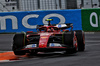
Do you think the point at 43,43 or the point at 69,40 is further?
the point at 69,40

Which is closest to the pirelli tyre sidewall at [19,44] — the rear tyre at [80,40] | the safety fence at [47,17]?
the rear tyre at [80,40]

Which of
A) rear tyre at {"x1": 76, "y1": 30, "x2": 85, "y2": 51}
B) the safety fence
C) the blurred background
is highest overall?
the blurred background

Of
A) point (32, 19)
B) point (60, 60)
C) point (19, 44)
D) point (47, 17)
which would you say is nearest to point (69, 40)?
point (60, 60)

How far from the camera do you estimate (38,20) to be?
69.5ft

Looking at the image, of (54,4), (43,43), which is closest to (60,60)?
(43,43)

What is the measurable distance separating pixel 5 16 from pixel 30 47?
1406 centimetres

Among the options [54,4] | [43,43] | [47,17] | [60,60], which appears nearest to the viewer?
[60,60]

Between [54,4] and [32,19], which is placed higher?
[54,4]

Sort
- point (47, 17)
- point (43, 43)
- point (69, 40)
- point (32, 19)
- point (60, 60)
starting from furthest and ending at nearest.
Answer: point (32, 19)
point (47, 17)
point (69, 40)
point (43, 43)
point (60, 60)

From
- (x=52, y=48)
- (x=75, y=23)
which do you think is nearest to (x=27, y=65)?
(x=52, y=48)

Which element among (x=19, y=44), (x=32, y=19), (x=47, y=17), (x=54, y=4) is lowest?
(x=19, y=44)

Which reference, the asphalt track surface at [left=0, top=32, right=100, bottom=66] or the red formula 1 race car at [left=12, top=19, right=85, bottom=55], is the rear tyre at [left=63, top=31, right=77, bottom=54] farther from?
the asphalt track surface at [left=0, top=32, right=100, bottom=66]

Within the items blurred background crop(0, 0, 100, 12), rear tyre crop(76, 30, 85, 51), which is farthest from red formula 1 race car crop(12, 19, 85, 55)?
blurred background crop(0, 0, 100, 12)

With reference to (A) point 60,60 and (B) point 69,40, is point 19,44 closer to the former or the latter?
(B) point 69,40
